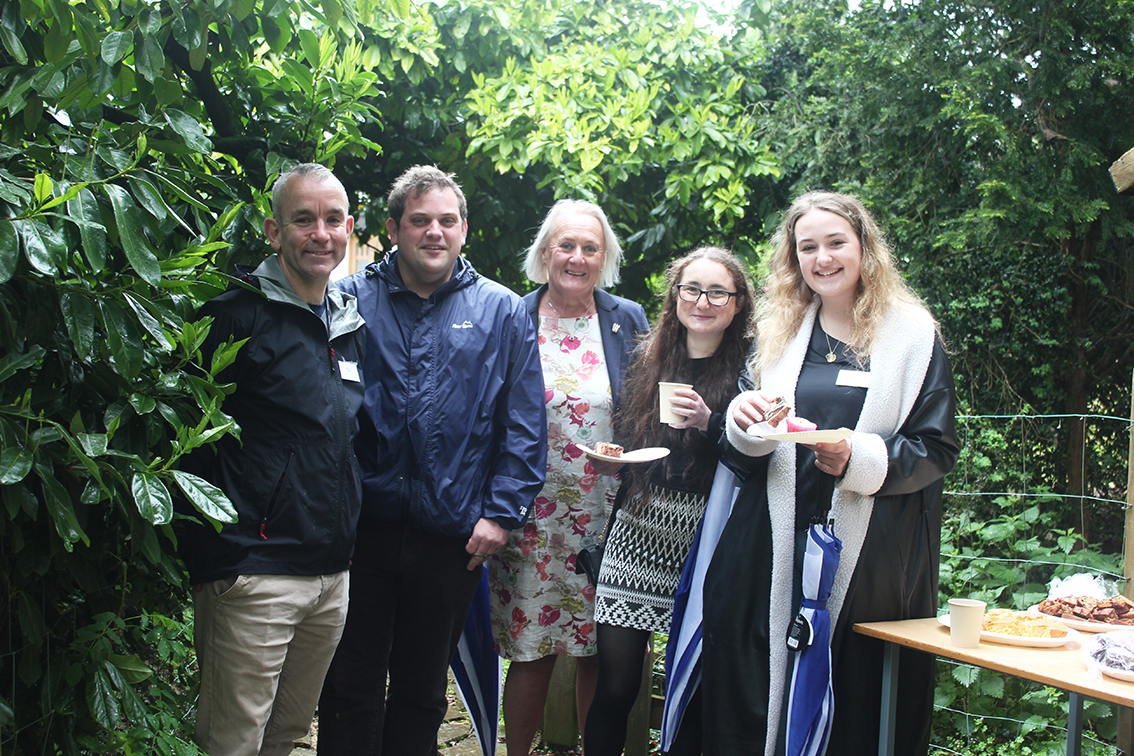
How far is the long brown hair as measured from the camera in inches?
111

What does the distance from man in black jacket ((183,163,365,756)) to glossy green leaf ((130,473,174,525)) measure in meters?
0.47

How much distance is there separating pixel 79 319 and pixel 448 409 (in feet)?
3.79

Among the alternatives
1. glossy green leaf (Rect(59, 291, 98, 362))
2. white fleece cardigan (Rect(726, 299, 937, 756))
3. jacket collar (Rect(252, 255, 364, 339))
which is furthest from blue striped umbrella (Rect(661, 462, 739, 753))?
glossy green leaf (Rect(59, 291, 98, 362))

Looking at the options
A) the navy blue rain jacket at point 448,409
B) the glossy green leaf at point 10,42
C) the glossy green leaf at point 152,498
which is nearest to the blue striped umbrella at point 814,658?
the navy blue rain jacket at point 448,409

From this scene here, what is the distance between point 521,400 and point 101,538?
3.98ft

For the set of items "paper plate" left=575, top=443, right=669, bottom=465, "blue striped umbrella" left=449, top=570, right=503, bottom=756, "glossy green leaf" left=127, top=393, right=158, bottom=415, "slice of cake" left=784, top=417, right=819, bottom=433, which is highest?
"slice of cake" left=784, top=417, right=819, bottom=433

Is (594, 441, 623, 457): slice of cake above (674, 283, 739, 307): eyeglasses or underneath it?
underneath

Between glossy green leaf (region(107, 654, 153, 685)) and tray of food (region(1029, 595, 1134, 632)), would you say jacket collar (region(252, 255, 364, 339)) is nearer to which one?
glossy green leaf (region(107, 654, 153, 685))

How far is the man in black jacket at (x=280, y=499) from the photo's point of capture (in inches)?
88.1

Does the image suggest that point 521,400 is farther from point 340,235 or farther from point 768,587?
point 768,587

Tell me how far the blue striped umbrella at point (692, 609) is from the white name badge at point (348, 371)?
A: 111cm

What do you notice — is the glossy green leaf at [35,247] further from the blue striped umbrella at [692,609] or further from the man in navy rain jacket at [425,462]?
the blue striped umbrella at [692,609]

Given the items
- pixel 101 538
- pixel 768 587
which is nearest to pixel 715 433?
pixel 768 587

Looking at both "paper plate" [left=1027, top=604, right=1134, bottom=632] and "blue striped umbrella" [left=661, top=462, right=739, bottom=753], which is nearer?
"paper plate" [left=1027, top=604, right=1134, bottom=632]
